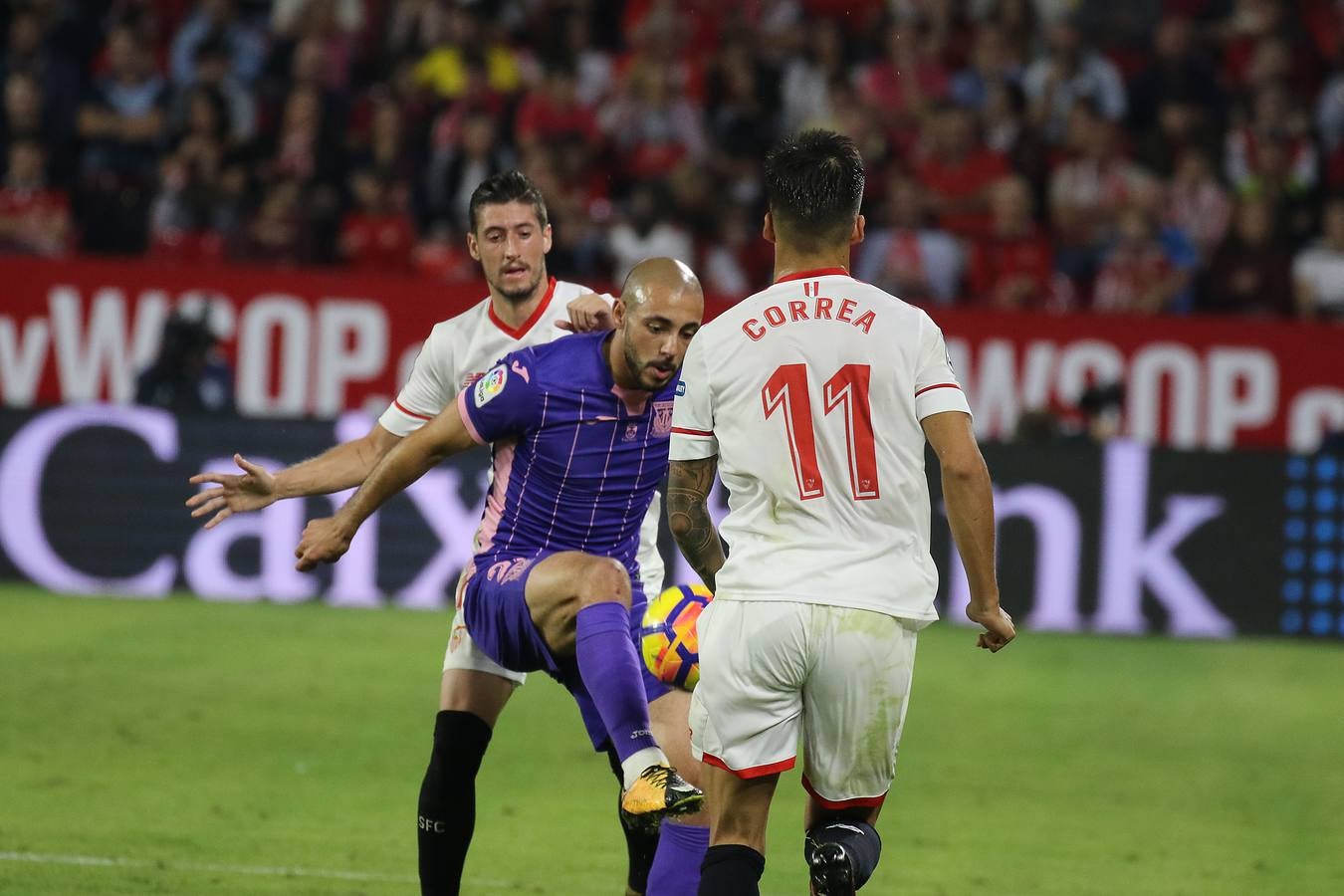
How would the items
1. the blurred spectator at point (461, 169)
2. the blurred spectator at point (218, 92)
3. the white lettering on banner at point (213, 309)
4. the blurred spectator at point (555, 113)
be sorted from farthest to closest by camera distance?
the blurred spectator at point (218, 92) → the blurred spectator at point (555, 113) → the blurred spectator at point (461, 169) → the white lettering on banner at point (213, 309)

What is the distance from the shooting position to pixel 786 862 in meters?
6.35

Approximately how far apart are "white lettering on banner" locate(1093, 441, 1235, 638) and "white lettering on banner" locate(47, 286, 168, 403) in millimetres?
6433

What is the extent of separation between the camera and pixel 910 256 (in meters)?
13.3

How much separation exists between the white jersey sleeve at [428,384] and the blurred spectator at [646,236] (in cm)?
757

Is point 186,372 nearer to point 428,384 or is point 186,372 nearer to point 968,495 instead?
point 428,384

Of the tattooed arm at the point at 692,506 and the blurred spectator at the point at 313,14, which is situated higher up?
the blurred spectator at the point at 313,14

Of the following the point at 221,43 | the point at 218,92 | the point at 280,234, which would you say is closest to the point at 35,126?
the point at 218,92

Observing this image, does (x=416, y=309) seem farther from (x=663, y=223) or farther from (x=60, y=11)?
(x=60, y=11)

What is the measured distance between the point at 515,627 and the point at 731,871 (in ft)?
3.67

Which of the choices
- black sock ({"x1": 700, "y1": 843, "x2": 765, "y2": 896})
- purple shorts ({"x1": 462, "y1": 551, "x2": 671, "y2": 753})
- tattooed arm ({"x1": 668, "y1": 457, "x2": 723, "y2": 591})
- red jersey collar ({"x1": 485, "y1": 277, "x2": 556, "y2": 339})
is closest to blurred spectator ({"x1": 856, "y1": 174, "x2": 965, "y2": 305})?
red jersey collar ({"x1": 485, "y1": 277, "x2": 556, "y2": 339})

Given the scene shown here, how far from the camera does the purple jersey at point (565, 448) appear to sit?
5020mm

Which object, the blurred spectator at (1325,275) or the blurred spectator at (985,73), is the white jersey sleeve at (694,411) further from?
the blurred spectator at (985,73)

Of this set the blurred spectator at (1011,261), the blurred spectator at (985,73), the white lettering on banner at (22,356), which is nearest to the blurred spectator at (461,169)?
the white lettering on banner at (22,356)

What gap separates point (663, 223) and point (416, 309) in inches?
79.2
